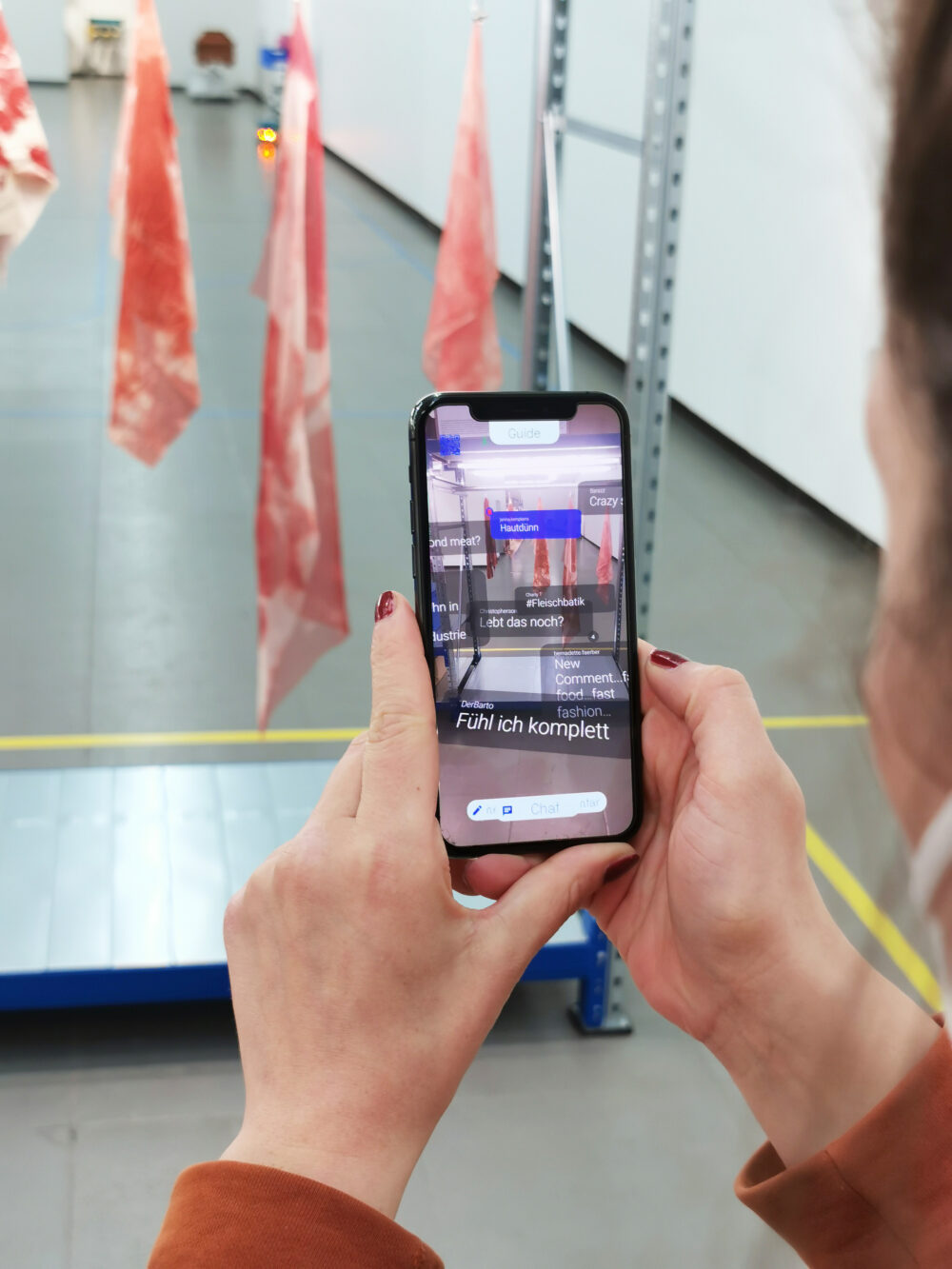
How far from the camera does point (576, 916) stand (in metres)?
1.73

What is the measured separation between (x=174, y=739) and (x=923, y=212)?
7.79 feet

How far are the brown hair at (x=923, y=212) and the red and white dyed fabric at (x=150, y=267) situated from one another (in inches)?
59.3

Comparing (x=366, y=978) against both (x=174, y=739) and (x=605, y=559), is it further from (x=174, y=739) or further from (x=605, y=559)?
(x=174, y=739)

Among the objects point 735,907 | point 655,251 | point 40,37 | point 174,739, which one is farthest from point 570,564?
point 40,37

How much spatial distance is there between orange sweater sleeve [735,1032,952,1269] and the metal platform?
1195mm

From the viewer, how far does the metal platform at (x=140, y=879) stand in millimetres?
1590

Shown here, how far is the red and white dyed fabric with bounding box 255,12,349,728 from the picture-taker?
1561 millimetres

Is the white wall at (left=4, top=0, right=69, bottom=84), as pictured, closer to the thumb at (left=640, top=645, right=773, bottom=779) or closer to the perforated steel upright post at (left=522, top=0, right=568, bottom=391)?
the perforated steel upright post at (left=522, top=0, right=568, bottom=391)

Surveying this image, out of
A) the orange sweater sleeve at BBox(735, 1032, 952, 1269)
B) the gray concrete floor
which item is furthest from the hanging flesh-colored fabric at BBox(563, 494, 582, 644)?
the orange sweater sleeve at BBox(735, 1032, 952, 1269)

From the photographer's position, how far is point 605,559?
0.76 meters

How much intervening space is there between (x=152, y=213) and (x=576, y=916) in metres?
1.17

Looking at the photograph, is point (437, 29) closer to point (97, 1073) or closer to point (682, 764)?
point (97, 1073)

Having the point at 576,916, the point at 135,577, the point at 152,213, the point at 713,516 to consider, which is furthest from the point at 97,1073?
the point at 713,516

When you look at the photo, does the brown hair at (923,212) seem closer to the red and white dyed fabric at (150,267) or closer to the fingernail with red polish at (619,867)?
the fingernail with red polish at (619,867)
